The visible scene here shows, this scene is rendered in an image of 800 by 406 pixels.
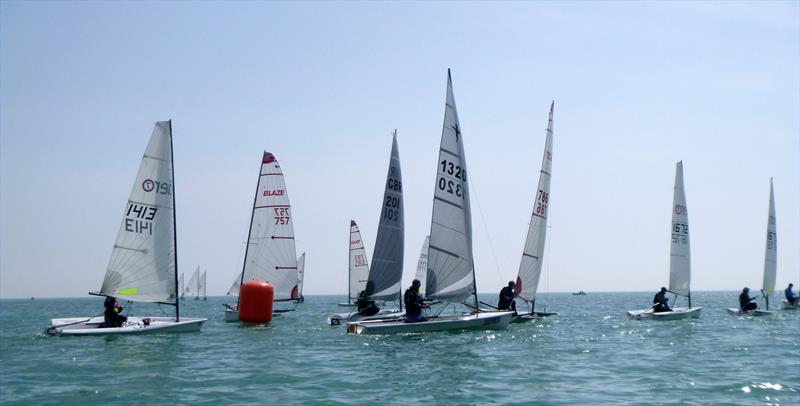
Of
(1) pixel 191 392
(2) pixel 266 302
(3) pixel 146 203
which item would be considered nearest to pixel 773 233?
(2) pixel 266 302

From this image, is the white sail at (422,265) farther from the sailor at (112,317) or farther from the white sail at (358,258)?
the sailor at (112,317)

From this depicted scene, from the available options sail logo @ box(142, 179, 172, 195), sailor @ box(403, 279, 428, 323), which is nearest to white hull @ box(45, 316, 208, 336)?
sail logo @ box(142, 179, 172, 195)

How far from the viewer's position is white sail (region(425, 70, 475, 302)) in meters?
23.9

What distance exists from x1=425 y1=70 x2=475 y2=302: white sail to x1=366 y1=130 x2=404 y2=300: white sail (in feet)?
10.0

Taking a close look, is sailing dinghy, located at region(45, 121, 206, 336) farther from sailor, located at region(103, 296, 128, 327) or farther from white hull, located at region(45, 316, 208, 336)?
sailor, located at region(103, 296, 128, 327)

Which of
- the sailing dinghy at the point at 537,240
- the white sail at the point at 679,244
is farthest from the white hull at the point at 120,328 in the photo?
the white sail at the point at 679,244

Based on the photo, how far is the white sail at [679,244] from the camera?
34.5 metres

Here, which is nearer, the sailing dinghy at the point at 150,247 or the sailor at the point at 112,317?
the sailor at the point at 112,317

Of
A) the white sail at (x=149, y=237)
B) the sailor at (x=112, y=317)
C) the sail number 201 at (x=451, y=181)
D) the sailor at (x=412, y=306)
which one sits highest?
the sail number 201 at (x=451, y=181)

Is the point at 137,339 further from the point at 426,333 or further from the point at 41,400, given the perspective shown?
the point at 41,400

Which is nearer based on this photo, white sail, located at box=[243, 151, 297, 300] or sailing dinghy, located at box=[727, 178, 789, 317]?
white sail, located at box=[243, 151, 297, 300]

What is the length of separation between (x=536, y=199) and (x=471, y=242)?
5711mm

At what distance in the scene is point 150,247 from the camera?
2505cm

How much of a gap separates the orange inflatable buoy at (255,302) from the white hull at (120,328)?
167 inches
